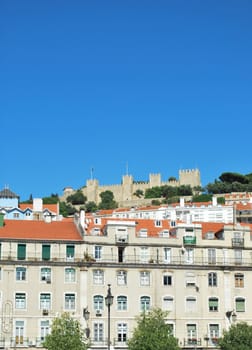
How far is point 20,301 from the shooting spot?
64500mm

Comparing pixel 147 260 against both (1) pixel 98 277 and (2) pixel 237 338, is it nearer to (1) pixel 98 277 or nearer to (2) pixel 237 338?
(1) pixel 98 277

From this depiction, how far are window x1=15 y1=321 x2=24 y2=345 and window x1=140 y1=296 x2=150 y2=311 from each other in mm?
10601

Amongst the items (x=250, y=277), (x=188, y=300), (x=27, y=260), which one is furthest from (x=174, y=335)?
(x=27, y=260)

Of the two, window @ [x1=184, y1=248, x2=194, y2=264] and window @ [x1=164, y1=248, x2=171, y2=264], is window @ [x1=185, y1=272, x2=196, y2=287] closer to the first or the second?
window @ [x1=184, y1=248, x2=194, y2=264]

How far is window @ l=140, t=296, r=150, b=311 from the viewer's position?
6700 centimetres

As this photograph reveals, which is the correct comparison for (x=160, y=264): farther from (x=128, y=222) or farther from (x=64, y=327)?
(x=64, y=327)

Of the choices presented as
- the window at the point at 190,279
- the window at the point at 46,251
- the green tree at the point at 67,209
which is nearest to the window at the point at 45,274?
the window at the point at 46,251

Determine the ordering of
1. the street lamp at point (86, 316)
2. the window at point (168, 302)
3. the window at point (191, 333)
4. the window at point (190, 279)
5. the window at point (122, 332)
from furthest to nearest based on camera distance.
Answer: the window at point (190, 279), the window at point (168, 302), the window at point (191, 333), the window at point (122, 332), the street lamp at point (86, 316)

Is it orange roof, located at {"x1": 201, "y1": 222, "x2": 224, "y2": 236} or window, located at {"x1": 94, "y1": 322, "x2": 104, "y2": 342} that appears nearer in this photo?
window, located at {"x1": 94, "y1": 322, "x2": 104, "y2": 342}

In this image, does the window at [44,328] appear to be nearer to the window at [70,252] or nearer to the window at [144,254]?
the window at [70,252]

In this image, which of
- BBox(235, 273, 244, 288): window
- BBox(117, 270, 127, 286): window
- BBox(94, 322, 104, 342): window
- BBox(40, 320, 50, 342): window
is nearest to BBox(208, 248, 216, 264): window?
BBox(235, 273, 244, 288): window

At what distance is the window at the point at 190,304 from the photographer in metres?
67.8

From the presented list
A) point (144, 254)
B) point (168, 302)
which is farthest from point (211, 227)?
point (168, 302)

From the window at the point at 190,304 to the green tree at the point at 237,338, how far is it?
4.37m
